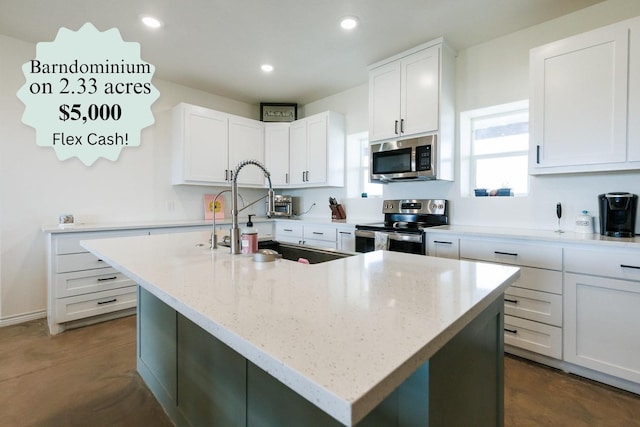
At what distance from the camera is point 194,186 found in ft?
13.4

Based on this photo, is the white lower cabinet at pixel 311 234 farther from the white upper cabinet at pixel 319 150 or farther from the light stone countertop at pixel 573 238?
the light stone countertop at pixel 573 238

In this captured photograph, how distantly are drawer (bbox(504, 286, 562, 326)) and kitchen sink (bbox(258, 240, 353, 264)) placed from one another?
4.67 feet

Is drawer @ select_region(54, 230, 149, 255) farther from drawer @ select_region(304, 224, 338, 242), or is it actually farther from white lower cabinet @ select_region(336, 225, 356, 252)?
white lower cabinet @ select_region(336, 225, 356, 252)

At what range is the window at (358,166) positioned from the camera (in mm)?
4008

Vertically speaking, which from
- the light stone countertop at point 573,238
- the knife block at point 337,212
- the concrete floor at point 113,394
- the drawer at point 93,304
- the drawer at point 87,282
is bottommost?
the concrete floor at point 113,394

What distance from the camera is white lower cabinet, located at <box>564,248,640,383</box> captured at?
176cm

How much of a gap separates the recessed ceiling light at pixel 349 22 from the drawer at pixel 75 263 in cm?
300

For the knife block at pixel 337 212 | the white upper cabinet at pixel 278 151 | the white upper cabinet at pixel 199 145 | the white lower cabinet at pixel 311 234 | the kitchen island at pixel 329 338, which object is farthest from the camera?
the white upper cabinet at pixel 278 151

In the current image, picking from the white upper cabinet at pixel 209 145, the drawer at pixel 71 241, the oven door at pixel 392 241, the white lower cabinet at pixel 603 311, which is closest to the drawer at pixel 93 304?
the drawer at pixel 71 241

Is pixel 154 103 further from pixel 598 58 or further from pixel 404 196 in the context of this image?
pixel 598 58

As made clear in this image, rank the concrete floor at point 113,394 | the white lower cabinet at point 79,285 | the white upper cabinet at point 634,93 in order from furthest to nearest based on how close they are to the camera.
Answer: the white lower cabinet at point 79,285 → the white upper cabinet at point 634,93 → the concrete floor at point 113,394

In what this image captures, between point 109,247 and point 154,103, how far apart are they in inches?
102

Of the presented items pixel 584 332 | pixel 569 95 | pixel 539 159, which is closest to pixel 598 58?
pixel 569 95

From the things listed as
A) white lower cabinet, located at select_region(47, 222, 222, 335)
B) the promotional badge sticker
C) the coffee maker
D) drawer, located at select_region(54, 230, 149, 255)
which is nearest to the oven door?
the coffee maker
